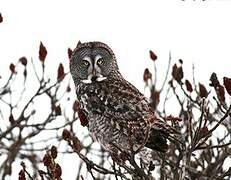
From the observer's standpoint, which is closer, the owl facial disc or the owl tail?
the owl tail

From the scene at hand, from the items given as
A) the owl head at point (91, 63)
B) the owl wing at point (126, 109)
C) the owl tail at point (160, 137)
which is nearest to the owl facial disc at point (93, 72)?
the owl head at point (91, 63)

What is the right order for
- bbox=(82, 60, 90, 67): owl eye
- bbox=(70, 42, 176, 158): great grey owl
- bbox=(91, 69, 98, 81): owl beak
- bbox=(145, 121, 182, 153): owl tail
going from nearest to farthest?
bbox=(145, 121, 182, 153): owl tail → bbox=(70, 42, 176, 158): great grey owl → bbox=(91, 69, 98, 81): owl beak → bbox=(82, 60, 90, 67): owl eye

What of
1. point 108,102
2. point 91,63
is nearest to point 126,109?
point 108,102

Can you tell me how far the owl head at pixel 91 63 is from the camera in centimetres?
621

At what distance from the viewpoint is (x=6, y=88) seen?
23.5 ft

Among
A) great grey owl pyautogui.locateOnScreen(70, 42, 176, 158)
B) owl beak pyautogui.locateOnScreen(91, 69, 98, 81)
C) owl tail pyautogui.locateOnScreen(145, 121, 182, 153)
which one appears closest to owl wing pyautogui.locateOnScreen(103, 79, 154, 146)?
great grey owl pyautogui.locateOnScreen(70, 42, 176, 158)

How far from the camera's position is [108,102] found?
584cm

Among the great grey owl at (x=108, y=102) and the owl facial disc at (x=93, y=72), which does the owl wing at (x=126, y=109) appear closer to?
the great grey owl at (x=108, y=102)

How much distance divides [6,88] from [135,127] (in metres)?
2.20

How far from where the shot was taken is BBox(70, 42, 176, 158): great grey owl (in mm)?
5473

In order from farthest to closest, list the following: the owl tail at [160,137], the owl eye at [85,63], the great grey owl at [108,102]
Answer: the owl eye at [85,63]
the great grey owl at [108,102]
the owl tail at [160,137]

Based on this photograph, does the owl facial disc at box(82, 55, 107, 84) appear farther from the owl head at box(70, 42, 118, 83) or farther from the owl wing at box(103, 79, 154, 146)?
the owl wing at box(103, 79, 154, 146)

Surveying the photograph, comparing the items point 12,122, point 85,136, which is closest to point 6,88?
point 12,122

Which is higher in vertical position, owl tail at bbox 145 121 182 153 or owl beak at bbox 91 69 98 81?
owl beak at bbox 91 69 98 81
